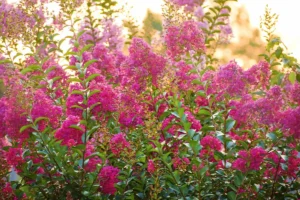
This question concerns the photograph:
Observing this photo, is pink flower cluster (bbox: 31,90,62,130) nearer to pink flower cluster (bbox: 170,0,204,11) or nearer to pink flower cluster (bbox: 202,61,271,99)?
pink flower cluster (bbox: 202,61,271,99)

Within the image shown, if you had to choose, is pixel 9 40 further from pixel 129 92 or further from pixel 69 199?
pixel 69 199

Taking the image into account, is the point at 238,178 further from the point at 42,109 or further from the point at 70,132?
the point at 42,109

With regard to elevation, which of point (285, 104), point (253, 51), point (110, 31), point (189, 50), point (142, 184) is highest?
point (253, 51)

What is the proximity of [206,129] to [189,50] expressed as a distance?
73 cm

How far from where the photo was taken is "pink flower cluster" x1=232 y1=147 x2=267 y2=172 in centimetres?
344

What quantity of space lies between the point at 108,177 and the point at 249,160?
824 mm

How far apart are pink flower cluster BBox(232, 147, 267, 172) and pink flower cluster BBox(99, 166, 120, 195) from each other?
695mm

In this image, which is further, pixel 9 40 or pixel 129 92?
pixel 9 40

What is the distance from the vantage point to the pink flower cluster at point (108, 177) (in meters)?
3.56

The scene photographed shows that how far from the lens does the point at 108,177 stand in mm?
3564

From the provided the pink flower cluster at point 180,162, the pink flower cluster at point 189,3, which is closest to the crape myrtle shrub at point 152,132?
the pink flower cluster at point 180,162

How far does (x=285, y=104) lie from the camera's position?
369 centimetres

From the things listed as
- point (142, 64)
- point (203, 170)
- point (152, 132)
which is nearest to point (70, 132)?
point (152, 132)

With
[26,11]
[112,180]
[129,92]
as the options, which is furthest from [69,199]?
[26,11]
